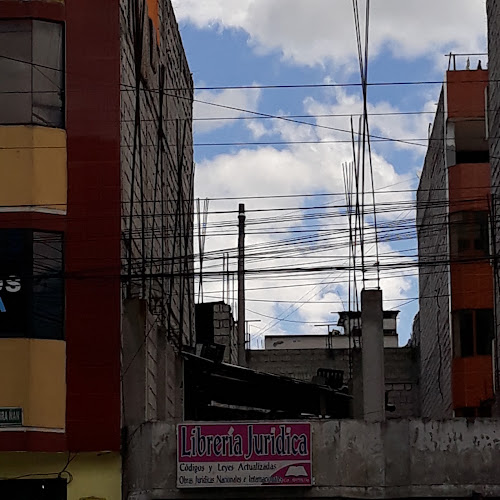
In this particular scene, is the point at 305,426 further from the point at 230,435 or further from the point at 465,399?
the point at 465,399

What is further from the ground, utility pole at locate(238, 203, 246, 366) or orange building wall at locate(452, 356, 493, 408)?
utility pole at locate(238, 203, 246, 366)

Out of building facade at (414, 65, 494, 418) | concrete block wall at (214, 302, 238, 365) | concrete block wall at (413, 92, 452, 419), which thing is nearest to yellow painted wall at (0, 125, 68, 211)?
building facade at (414, 65, 494, 418)

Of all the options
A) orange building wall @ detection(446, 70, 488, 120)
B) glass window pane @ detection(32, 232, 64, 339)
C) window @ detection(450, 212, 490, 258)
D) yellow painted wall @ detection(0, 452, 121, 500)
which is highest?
orange building wall @ detection(446, 70, 488, 120)

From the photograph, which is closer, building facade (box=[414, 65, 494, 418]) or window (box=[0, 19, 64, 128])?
window (box=[0, 19, 64, 128])

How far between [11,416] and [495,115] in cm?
1339

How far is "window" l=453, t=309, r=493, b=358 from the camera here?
39438 mm

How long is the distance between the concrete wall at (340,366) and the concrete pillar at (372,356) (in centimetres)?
2334

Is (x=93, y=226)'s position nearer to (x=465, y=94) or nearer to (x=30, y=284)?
(x=30, y=284)

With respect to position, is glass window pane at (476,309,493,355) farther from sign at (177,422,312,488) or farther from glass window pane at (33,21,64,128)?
glass window pane at (33,21,64,128)

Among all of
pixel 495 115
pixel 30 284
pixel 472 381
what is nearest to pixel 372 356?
pixel 30 284

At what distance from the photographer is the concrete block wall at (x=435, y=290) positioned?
41156 millimetres

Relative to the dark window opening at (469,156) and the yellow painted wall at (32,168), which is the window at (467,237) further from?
the yellow painted wall at (32,168)

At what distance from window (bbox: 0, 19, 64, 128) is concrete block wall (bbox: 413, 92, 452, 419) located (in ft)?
53.7

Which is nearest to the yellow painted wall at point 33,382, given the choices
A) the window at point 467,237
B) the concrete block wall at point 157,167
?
the concrete block wall at point 157,167
